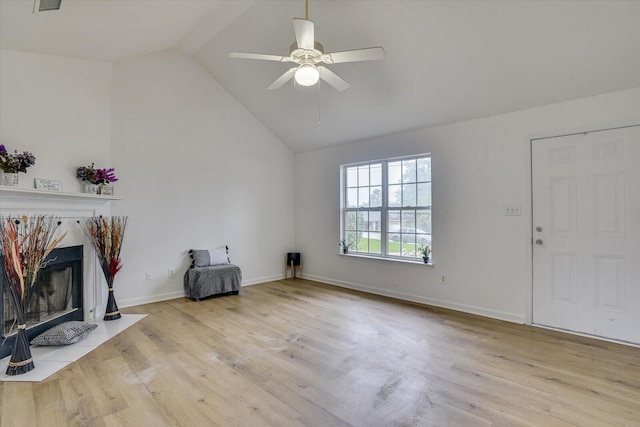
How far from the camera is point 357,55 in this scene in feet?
8.11

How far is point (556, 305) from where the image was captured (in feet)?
11.1

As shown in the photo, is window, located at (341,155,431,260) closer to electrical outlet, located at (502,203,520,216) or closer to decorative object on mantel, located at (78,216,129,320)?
electrical outlet, located at (502,203,520,216)

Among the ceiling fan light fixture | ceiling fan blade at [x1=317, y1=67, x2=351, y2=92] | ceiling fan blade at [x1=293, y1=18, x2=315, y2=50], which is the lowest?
the ceiling fan light fixture

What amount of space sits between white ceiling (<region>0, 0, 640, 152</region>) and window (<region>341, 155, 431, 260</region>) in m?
0.68

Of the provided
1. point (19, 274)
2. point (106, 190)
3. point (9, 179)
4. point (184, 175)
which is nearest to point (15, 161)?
point (9, 179)

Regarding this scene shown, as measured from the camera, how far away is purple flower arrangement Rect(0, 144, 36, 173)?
2988 millimetres

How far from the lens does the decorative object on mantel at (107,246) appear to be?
12.0 feet

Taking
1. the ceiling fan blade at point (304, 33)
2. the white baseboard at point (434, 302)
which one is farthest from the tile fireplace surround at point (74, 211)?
the white baseboard at point (434, 302)

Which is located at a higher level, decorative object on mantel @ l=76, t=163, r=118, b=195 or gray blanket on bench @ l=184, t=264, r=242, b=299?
decorative object on mantel @ l=76, t=163, r=118, b=195

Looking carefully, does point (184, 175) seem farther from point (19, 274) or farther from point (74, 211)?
point (19, 274)

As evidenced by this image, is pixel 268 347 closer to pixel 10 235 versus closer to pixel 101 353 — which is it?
pixel 101 353

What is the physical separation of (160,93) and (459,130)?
414 cm

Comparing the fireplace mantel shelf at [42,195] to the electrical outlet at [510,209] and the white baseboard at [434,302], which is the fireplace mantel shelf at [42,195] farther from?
the electrical outlet at [510,209]

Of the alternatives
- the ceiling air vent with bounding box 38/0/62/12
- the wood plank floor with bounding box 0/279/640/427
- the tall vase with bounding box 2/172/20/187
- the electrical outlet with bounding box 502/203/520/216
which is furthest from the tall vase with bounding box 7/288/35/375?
the electrical outlet with bounding box 502/203/520/216
